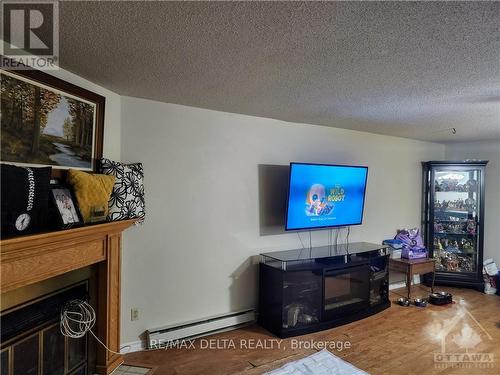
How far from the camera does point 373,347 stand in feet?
9.38

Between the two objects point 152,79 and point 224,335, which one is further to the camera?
point 224,335

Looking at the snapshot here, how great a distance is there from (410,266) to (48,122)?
13.4ft

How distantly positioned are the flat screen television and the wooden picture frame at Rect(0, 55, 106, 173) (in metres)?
1.86

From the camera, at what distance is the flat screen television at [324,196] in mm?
3342

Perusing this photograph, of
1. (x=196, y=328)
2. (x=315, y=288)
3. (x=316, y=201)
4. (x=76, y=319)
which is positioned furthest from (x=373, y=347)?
(x=76, y=319)

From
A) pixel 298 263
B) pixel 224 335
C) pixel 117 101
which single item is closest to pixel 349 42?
pixel 117 101

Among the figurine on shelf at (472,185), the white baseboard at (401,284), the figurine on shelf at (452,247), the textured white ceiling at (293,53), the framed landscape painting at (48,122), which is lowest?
the white baseboard at (401,284)

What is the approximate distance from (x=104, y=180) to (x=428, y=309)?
149 inches

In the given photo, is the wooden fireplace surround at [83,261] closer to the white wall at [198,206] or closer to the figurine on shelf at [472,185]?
the white wall at [198,206]

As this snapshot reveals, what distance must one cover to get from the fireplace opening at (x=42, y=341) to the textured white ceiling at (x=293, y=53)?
145 centimetres

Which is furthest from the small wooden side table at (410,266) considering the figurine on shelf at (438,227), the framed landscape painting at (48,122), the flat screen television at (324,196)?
the framed landscape painting at (48,122)

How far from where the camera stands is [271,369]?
2479mm

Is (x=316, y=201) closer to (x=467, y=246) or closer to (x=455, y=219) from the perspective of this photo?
(x=455, y=219)

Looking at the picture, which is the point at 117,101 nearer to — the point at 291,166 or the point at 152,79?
the point at 152,79
